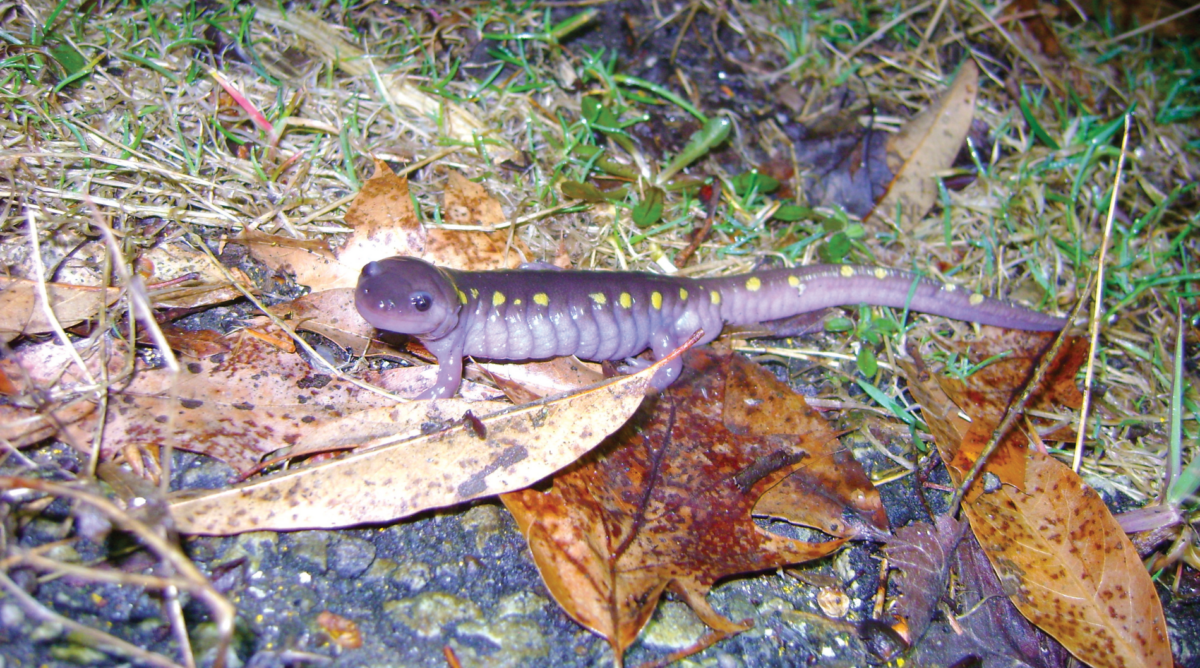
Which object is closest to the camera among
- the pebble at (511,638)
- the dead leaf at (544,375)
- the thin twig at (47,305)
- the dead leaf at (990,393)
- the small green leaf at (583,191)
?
the pebble at (511,638)

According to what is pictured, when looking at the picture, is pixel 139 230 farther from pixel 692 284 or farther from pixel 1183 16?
pixel 1183 16

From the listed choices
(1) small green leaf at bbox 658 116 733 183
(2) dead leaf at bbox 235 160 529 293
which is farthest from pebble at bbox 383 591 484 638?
(1) small green leaf at bbox 658 116 733 183

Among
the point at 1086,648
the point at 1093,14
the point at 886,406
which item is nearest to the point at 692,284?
the point at 886,406

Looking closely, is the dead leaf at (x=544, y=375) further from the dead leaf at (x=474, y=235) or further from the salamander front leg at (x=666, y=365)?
the dead leaf at (x=474, y=235)

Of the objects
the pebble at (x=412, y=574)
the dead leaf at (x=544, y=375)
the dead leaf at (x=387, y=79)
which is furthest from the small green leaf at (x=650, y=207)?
the pebble at (x=412, y=574)

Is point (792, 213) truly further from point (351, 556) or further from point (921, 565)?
point (351, 556)

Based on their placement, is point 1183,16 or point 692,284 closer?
point 692,284

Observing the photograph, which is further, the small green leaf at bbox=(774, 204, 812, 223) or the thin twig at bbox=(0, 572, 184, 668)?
the small green leaf at bbox=(774, 204, 812, 223)

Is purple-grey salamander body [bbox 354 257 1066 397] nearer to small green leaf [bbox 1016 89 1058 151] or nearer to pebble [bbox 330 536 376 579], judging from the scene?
pebble [bbox 330 536 376 579]
